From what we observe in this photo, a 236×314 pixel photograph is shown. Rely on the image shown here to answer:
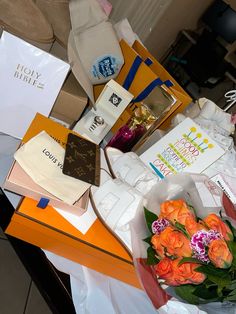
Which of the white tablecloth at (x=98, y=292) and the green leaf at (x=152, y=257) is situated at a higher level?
the green leaf at (x=152, y=257)

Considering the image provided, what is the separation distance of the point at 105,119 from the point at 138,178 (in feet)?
0.94

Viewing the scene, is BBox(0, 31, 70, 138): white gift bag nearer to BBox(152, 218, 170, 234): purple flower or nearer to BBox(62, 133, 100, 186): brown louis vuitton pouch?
BBox(62, 133, 100, 186): brown louis vuitton pouch

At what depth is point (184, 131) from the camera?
0.92 meters

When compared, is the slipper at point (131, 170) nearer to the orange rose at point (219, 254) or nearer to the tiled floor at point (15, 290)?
the orange rose at point (219, 254)

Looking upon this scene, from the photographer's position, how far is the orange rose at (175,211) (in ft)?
2.07

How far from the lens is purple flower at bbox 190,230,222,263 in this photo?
573 millimetres

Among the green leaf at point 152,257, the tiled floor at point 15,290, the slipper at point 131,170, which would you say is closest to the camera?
the green leaf at point 152,257

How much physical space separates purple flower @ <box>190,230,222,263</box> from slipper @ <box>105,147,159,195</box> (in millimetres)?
219

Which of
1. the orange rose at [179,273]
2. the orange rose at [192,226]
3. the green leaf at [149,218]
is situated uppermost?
the orange rose at [192,226]

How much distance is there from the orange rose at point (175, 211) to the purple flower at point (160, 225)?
→ 11 mm

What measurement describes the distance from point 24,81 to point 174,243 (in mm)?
564

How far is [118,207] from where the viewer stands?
746 mm

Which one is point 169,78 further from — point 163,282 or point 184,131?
point 163,282

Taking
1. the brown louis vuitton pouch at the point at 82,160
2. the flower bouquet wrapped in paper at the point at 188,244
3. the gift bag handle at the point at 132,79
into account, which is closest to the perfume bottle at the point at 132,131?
the gift bag handle at the point at 132,79
